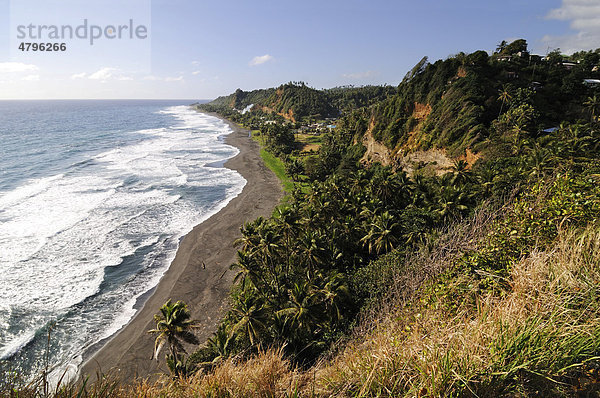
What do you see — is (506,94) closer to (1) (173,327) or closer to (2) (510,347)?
(1) (173,327)

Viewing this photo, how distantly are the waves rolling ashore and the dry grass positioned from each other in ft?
19.5

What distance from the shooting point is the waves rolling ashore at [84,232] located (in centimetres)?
2630

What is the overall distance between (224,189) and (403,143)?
3882cm

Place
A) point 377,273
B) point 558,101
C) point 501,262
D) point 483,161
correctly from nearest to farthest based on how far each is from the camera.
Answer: point 501,262 < point 377,273 < point 483,161 < point 558,101

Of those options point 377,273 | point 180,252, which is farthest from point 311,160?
point 377,273

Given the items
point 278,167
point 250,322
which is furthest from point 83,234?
point 278,167

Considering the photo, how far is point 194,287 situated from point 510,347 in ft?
109

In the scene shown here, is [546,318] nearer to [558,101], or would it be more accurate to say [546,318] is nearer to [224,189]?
[224,189]

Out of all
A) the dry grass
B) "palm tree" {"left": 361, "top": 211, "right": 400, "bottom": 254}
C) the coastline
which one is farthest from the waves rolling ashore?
"palm tree" {"left": 361, "top": 211, "right": 400, "bottom": 254}

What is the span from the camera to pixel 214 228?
44812mm

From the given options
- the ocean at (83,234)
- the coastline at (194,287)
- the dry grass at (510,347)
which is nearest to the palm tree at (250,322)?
the coastline at (194,287)

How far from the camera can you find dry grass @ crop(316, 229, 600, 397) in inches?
140

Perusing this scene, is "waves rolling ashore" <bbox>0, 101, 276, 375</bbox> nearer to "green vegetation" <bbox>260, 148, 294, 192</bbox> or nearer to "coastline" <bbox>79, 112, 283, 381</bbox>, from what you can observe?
"coastline" <bbox>79, 112, 283, 381</bbox>

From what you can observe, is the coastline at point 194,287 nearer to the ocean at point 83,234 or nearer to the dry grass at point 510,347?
the ocean at point 83,234
